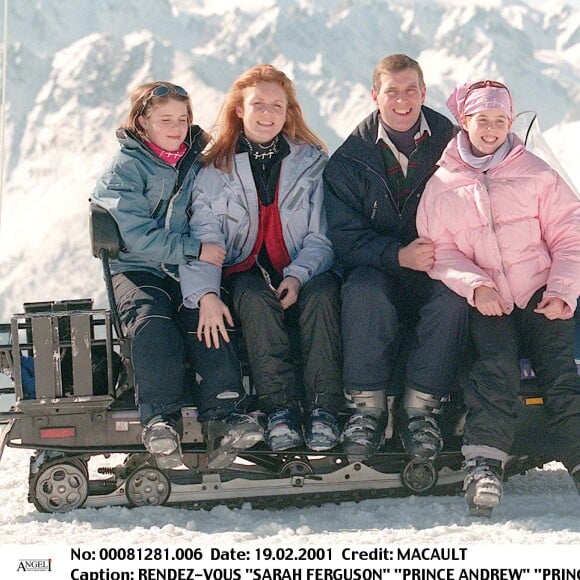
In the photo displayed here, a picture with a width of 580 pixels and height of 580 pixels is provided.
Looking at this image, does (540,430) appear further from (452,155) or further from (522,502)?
(452,155)

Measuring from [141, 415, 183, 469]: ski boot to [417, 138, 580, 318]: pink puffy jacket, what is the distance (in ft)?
4.00

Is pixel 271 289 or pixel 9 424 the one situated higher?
pixel 271 289

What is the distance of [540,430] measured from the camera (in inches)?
161

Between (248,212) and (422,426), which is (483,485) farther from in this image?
(248,212)

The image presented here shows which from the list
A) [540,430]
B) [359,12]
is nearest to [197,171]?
[540,430]

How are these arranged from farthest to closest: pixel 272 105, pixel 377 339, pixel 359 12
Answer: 1. pixel 359 12
2. pixel 272 105
3. pixel 377 339

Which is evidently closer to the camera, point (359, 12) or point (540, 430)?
point (540, 430)

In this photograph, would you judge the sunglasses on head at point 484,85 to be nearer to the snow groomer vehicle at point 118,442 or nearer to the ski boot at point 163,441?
the snow groomer vehicle at point 118,442

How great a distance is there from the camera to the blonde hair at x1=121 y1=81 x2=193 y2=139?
4.24 metres

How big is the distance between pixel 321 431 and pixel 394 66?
1.58 m

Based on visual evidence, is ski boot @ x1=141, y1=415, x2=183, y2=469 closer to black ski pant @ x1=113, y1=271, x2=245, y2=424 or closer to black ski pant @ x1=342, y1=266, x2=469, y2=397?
black ski pant @ x1=113, y1=271, x2=245, y2=424

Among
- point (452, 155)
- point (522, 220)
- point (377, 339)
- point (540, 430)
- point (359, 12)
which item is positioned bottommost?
point (540, 430)

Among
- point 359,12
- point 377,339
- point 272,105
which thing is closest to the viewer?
point 377,339

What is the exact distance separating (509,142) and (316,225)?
2.87 ft
